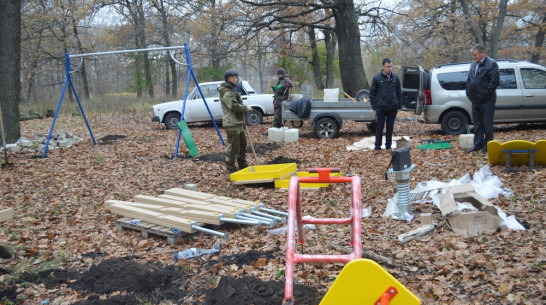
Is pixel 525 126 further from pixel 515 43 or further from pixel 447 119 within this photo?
pixel 515 43

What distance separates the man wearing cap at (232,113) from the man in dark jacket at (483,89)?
4318mm

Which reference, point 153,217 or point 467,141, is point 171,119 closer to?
point 467,141

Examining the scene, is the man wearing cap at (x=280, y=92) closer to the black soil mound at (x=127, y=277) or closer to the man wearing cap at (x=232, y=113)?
the man wearing cap at (x=232, y=113)

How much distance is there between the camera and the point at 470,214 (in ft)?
15.8

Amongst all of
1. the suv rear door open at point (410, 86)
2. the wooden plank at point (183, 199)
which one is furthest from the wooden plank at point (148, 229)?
the suv rear door open at point (410, 86)

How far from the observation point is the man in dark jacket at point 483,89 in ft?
26.7

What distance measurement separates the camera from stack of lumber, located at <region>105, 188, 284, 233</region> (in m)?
5.61

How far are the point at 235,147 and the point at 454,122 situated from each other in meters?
6.42

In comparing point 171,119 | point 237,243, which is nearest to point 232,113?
point 237,243

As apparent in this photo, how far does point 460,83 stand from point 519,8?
20220 millimetres

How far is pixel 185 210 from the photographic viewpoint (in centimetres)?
600

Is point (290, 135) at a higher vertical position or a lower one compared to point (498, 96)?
lower

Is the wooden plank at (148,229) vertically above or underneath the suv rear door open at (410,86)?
underneath

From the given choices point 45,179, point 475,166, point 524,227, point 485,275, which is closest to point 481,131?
point 475,166
